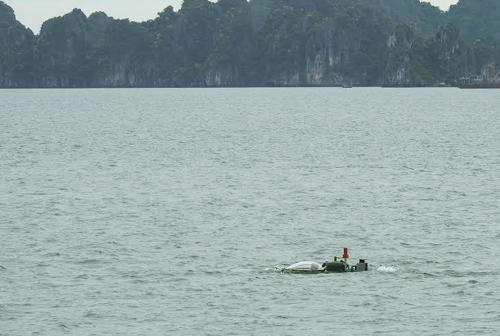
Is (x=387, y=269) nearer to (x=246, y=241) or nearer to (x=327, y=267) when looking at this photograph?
(x=327, y=267)

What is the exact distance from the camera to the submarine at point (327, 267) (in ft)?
167

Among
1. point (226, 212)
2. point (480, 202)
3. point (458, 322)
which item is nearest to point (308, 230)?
point (226, 212)

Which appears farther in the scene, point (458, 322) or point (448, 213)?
point (448, 213)

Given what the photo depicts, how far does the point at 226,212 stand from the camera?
70750mm

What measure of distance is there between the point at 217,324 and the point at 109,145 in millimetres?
89168

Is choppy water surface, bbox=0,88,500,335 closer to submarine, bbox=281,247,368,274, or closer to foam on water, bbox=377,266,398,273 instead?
foam on water, bbox=377,266,398,273

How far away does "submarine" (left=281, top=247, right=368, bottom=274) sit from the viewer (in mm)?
50969

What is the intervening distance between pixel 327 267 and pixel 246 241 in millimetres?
9184

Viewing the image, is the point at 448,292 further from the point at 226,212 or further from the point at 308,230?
the point at 226,212

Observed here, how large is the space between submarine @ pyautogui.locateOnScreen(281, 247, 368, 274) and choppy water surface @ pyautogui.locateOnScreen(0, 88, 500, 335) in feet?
1.80

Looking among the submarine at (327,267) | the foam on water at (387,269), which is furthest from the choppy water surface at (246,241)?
the submarine at (327,267)

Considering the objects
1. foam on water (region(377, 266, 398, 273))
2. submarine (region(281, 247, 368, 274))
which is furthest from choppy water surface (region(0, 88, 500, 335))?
submarine (region(281, 247, 368, 274))

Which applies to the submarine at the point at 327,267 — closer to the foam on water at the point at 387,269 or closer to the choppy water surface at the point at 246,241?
the choppy water surface at the point at 246,241

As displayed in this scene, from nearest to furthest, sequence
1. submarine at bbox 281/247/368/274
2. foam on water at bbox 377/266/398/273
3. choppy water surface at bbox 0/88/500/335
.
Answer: choppy water surface at bbox 0/88/500/335 → submarine at bbox 281/247/368/274 → foam on water at bbox 377/266/398/273
